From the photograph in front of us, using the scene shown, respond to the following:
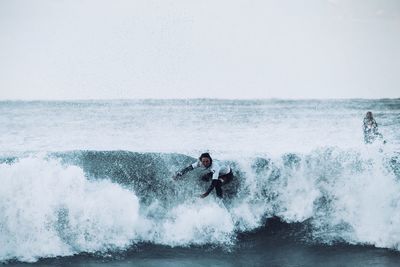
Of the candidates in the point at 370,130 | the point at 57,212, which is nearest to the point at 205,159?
the point at 57,212

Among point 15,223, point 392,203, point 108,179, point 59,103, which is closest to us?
point 15,223

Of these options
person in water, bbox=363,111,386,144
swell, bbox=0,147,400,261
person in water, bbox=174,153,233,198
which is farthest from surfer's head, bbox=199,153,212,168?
person in water, bbox=363,111,386,144

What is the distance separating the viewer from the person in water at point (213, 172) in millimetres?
9203

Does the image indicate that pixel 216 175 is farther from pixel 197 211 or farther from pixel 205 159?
pixel 197 211

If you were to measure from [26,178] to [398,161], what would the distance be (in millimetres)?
8219

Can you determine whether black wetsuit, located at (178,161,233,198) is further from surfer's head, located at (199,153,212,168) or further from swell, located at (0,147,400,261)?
swell, located at (0,147,400,261)

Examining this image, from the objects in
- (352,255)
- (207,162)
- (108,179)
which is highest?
(207,162)

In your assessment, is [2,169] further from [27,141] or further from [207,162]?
[27,141]

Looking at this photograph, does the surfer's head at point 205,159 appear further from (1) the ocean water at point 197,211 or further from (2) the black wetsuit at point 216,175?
(1) the ocean water at point 197,211

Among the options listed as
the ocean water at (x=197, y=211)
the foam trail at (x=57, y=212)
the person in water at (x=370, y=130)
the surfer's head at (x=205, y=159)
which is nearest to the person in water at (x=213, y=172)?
the surfer's head at (x=205, y=159)

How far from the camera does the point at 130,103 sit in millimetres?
42406

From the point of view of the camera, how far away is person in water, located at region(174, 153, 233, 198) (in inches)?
362

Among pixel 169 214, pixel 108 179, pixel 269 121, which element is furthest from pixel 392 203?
pixel 269 121

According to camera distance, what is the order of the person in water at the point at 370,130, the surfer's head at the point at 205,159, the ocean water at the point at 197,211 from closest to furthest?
the ocean water at the point at 197,211
the surfer's head at the point at 205,159
the person in water at the point at 370,130
